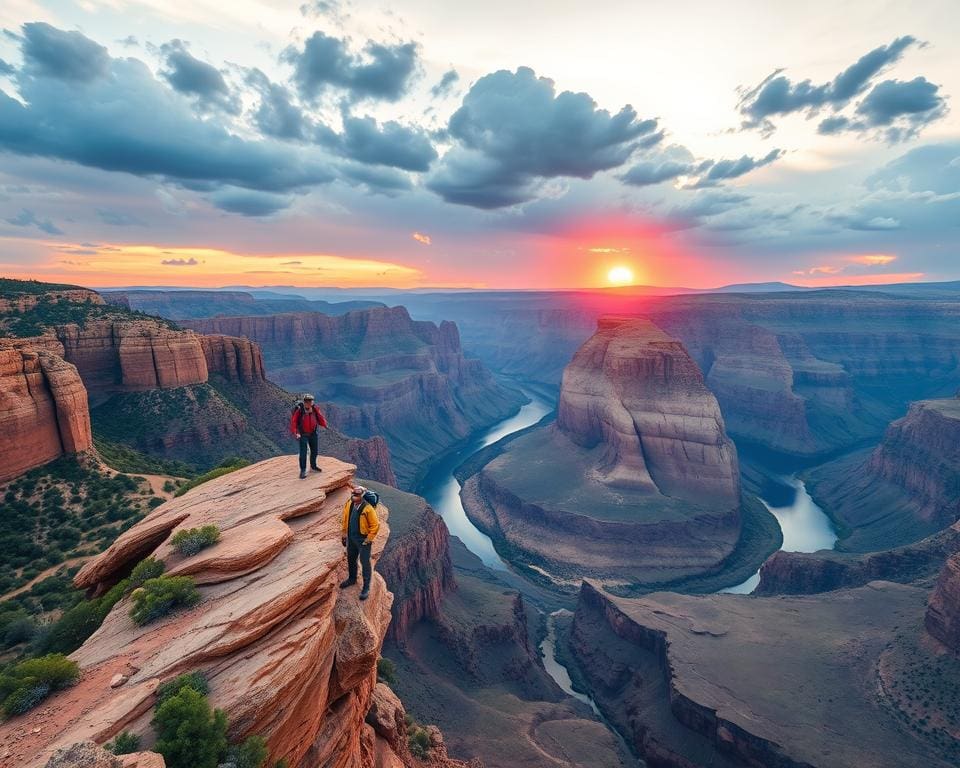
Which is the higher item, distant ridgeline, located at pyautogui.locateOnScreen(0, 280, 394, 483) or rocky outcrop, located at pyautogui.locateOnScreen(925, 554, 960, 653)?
distant ridgeline, located at pyautogui.locateOnScreen(0, 280, 394, 483)

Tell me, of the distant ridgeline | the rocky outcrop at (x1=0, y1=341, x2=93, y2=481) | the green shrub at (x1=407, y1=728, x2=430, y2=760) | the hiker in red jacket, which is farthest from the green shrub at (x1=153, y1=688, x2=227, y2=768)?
the distant ridgeline

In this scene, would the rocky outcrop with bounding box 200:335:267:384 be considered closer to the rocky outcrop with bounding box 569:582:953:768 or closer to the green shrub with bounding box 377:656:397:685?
the green shrub with bounding box 377:656:397:685

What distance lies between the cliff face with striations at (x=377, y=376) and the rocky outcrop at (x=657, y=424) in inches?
1687

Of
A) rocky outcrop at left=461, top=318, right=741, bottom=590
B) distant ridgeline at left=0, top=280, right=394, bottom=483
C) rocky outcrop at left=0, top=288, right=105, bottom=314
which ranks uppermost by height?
rocky outcrop at left=0, top=288, right=105, bottom=314

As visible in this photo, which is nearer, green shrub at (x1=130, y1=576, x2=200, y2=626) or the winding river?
green shrub at (x1=130, y1=576, x2=200, y2=626)

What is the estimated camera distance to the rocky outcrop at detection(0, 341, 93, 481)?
2595 centimetres

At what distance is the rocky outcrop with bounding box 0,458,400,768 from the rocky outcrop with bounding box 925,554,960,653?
133 ft

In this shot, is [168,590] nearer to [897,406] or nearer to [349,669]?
[349,669]

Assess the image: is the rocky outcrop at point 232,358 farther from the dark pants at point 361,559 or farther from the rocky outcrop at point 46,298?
the dark pants at point 361,559

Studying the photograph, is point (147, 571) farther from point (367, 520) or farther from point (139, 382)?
point (139, 382)

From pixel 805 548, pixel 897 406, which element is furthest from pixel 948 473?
pixel 897 406


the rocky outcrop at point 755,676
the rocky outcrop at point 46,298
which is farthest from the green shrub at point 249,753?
the rocky outcrop at point 46,298

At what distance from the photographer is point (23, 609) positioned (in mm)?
19391

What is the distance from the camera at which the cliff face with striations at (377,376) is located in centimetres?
11131
